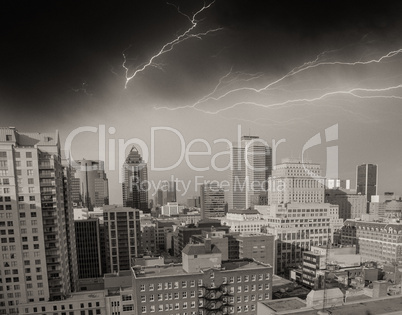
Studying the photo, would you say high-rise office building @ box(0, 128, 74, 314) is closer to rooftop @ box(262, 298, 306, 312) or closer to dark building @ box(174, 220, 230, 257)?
rooftop @ box(262, 298, 306, 312)

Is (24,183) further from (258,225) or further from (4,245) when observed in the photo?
(258,225)

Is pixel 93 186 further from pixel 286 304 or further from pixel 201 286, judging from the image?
pixel 286 304

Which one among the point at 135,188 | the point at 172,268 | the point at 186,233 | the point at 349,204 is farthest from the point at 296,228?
the point at 135,188

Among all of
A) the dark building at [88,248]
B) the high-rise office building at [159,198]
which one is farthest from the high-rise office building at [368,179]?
the dark building at [88,248]

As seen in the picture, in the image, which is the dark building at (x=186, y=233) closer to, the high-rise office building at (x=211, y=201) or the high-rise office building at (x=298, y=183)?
the high-rise office building at (x=298, y=183)

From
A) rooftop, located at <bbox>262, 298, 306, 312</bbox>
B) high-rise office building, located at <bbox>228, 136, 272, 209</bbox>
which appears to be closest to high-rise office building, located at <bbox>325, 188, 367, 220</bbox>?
high-rise office building, located at <bbox>228, 136, 272, 209</bbox>

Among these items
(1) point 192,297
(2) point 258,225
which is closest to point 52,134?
(1) point 192,297
